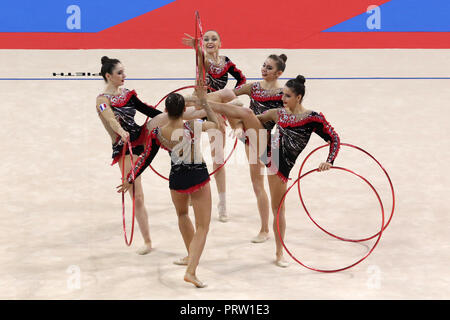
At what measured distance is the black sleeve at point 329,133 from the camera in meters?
4.99

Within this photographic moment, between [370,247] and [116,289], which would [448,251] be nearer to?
[370,247]

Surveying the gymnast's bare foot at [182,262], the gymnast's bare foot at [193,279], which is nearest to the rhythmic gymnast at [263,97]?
the gymnast's bare foot at [182,262]

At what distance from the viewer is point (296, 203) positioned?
22.4ft

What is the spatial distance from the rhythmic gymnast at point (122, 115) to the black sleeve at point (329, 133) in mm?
1042

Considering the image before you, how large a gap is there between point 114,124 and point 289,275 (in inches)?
76.6

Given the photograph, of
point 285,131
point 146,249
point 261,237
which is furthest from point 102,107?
point 261,237

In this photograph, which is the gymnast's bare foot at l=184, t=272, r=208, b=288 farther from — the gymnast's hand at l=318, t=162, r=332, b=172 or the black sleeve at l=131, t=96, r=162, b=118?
the black sleeve at l=131, t=96, r=162, b=118

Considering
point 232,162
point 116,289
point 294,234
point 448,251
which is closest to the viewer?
point 116,289

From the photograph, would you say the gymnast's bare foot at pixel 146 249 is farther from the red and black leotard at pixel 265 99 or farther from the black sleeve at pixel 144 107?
the red and black leotard at pixel 265 99
